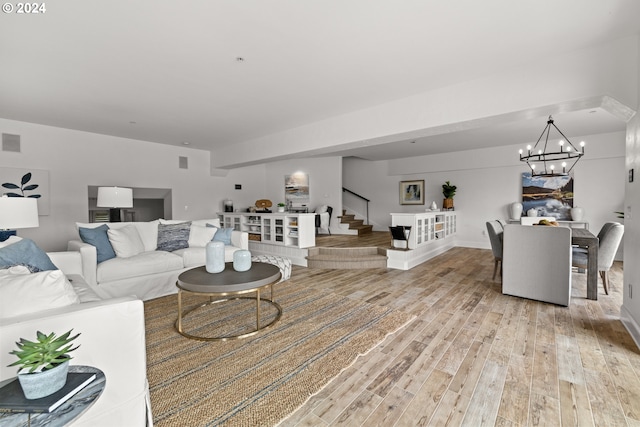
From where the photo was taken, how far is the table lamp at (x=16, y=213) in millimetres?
2516

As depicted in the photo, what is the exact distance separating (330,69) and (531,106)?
2.10 meters

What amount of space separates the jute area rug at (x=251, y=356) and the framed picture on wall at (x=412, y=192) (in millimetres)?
5913

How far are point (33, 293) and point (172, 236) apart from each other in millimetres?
2952

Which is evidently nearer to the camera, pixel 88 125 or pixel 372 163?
pixel 88 125

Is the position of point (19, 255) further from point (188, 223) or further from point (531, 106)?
point (531, 106)

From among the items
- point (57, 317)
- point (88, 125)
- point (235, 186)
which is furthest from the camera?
point (235, 186)

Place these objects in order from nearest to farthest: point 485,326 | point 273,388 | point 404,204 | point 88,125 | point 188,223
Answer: point 273,388 < point 485,326 < point 188,223 < point 88,125 < point 404,204

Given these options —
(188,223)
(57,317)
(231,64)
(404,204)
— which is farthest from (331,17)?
(404,204)

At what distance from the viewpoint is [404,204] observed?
8812mm

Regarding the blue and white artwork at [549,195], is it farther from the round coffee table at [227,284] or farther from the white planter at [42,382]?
the white planter at [42,382]

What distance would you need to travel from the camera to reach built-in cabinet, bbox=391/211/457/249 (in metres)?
5.40

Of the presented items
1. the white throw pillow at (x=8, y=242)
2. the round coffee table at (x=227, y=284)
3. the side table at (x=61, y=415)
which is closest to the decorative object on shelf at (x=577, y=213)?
the round coffee table at (x=227, y=284)

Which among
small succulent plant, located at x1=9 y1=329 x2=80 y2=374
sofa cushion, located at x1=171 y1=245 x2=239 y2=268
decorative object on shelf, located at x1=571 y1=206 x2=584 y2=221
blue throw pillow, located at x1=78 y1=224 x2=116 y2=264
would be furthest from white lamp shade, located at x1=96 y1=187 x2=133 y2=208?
decorative object on shelf, located at x1=571 y1=206 x2=584 y2=221

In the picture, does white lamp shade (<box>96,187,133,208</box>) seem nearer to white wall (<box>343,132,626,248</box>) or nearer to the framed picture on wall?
white wall (<box>343,132,626,248</box>)
